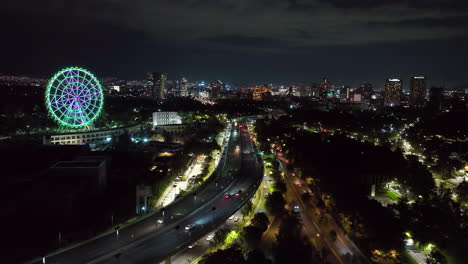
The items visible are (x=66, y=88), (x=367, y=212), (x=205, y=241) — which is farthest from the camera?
(x=66, y=88)

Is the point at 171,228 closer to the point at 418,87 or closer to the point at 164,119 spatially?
the point at 164,119

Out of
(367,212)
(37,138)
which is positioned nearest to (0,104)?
(37,138)

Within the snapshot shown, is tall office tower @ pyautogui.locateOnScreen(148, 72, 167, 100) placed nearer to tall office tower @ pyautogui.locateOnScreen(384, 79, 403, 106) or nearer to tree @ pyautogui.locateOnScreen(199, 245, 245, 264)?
tall office tower @ pyautogui.locateOnScreen(384, 79, 403, 106)

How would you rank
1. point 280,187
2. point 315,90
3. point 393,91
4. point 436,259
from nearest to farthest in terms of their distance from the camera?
point 436,259, point 280,187, point 393,91, point 315,90

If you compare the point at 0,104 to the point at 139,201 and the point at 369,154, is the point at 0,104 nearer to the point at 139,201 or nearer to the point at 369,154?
the point at 139,201

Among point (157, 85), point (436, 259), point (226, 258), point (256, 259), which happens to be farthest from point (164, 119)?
point (157, 85)

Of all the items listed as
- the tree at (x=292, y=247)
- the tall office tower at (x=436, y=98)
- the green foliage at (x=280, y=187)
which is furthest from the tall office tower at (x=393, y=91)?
the tree at (x=292, y=247)
